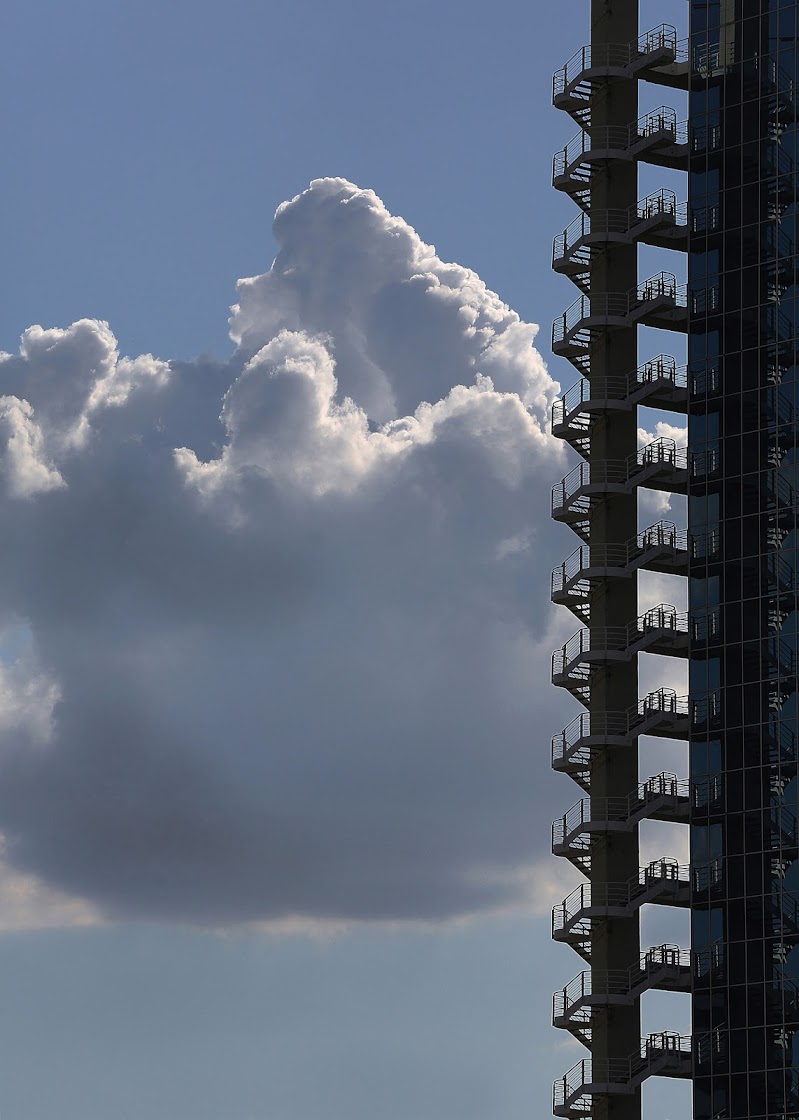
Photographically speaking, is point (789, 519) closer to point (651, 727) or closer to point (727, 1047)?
point (651, 727)

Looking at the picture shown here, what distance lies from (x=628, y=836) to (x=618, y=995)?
36.9 feet

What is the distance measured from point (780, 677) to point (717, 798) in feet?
29.3

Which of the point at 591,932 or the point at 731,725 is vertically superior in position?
the point at 731,725

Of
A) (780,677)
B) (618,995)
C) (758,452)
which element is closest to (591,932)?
(618,995)

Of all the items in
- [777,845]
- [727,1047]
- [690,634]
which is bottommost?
[727,1047]

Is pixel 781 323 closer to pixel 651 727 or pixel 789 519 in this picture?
pixel 789 519

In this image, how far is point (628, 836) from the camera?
196500 mm

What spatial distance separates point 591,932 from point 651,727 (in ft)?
45.8

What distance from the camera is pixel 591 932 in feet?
638

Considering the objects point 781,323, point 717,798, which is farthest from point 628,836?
point 781,323

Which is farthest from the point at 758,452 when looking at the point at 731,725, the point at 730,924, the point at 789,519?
the point at 730,924

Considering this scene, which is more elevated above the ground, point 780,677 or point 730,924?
point 780,677

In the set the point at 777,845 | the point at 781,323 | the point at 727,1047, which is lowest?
the point at 727,1047

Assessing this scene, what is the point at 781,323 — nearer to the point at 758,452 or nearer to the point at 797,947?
the point at 758,452
